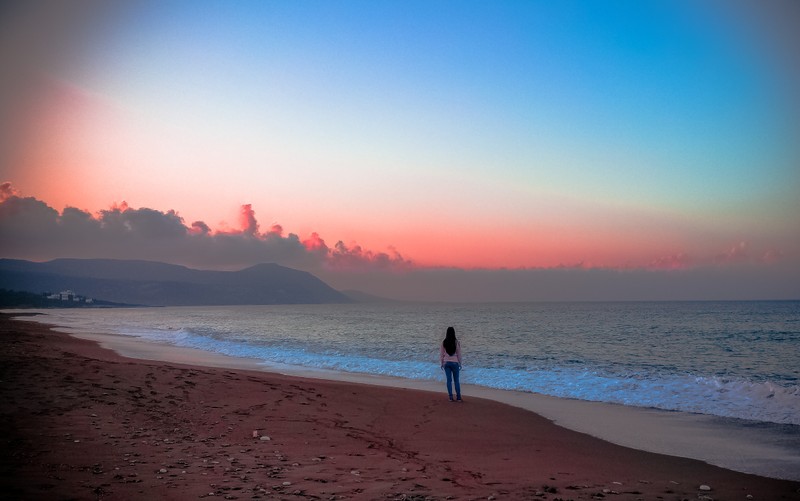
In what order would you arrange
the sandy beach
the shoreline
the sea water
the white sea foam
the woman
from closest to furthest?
1. the sandy beach
2. the shoreline
3. the sea water
4. the woman
5. the white sea foam

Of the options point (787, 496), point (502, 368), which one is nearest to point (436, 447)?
point (787, 496)

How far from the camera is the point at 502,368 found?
26156 millimetres

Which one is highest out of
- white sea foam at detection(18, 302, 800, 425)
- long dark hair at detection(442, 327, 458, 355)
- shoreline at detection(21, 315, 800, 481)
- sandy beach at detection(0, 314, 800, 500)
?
long dark hair at detection(442, 327, 458, 355)

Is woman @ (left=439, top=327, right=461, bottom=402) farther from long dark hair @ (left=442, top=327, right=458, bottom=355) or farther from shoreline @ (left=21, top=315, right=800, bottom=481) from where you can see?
shoreline @ (left=21, top=315, right=800, bottom=481)

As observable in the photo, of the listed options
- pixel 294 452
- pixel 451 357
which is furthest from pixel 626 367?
pixel 294 452

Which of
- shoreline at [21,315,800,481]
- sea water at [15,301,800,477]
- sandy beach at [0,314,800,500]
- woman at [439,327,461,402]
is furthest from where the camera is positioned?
woman at [439,327,461,402]

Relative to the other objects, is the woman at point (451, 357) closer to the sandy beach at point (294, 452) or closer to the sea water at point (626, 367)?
the sandy beach at point (294, 452)

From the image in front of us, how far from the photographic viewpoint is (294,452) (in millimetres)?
8914

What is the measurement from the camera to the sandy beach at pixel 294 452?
6781 millimetres

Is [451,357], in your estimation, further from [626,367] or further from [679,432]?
[626,367]

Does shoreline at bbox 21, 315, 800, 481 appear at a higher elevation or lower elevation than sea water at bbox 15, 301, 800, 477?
higher

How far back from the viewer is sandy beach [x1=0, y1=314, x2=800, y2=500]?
22.2 feet

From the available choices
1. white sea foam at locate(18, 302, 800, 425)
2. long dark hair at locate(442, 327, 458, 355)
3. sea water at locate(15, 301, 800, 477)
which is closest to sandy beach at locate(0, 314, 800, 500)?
A: long dark hair at locate(442, 327, 458, 355)

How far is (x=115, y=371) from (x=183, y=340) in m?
31.3
